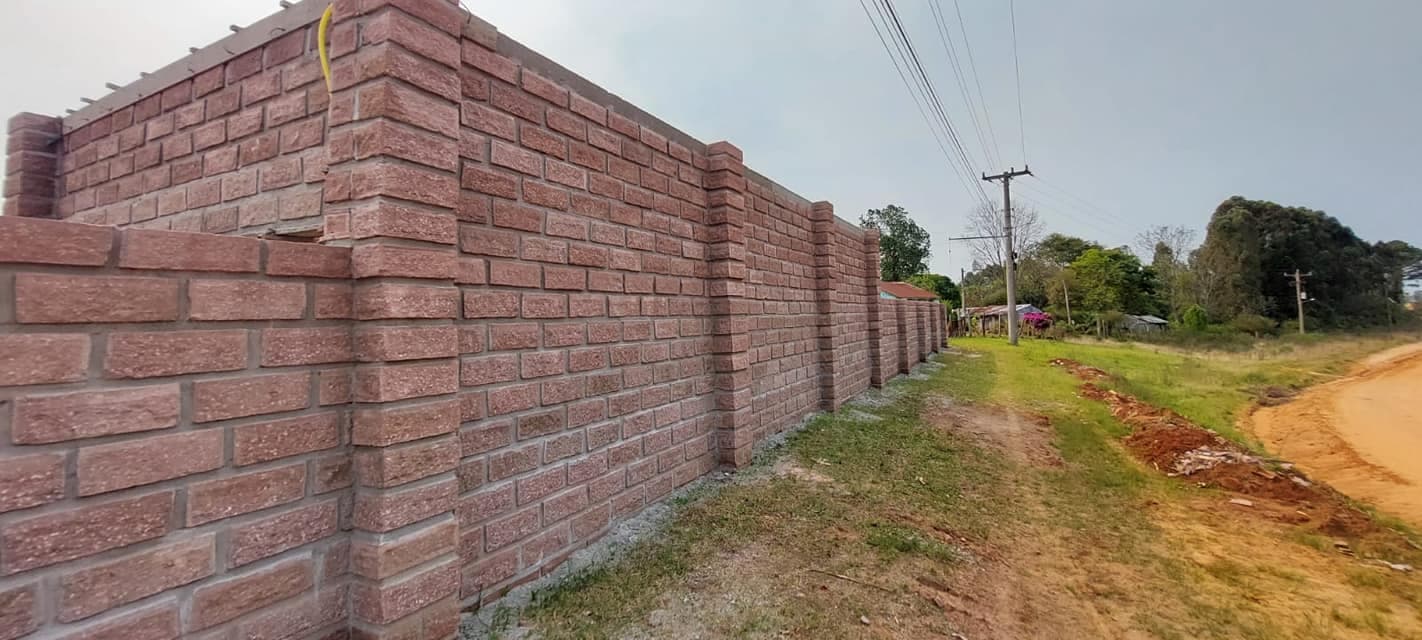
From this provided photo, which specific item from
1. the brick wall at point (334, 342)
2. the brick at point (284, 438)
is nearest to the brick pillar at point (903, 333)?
the brick wall at point (334, 342)

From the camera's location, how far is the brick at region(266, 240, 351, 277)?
167 cm

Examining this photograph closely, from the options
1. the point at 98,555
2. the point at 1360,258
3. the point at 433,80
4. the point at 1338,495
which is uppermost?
the point at 1360,258

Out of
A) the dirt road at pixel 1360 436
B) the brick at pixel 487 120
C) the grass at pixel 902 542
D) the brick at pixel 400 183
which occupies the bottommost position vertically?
A: the dirt road at pixel 1360 436

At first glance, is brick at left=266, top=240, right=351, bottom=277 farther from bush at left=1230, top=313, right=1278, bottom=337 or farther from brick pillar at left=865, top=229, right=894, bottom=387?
bush at left=1230, top=313, right=1278, bottom=337

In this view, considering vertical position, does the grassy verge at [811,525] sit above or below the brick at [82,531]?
below

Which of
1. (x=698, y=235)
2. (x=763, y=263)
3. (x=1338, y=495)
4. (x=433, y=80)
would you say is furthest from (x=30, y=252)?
(x=1338, y=495)

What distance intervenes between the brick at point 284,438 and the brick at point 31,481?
13.0 inches

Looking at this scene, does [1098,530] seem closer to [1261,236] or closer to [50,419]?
[50,419]

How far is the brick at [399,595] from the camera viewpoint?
1741mm

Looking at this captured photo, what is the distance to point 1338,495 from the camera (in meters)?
5.20

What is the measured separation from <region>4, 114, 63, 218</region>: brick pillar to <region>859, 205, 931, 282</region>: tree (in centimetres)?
5089

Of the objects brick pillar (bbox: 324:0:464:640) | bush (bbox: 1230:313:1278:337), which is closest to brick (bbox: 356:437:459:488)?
brick pillar (bbox: 324:0:464:640)

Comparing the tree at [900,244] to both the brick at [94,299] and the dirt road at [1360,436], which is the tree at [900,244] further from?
the brick at [94,299]

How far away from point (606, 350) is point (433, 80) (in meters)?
1.53
